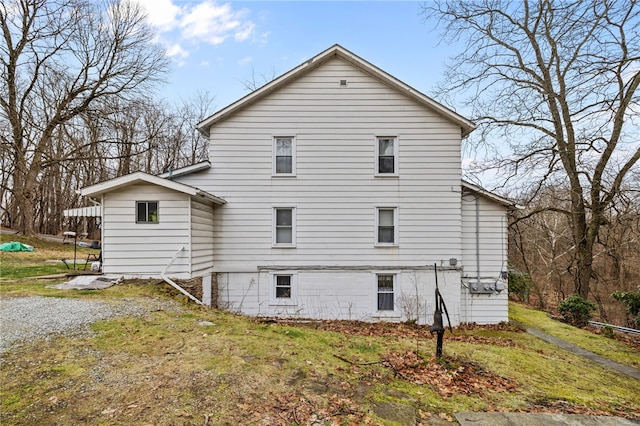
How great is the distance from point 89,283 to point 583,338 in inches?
583

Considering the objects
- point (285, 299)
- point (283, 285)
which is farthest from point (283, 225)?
point (285, 299)

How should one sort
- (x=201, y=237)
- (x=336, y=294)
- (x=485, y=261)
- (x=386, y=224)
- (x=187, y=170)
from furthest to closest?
(x=485, y=261)
(x=386, y=224)
(x=336, y=294)
(x=187, y=170)
(x=201, y=237)

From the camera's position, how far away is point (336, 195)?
11594mm

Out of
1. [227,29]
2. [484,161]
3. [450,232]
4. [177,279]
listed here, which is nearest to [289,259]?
[177,279]

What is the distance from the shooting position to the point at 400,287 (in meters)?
11.5

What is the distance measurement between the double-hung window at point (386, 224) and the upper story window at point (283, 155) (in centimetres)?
346

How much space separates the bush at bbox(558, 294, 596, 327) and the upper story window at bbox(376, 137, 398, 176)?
8.69m

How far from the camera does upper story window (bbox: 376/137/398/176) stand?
1174 cm

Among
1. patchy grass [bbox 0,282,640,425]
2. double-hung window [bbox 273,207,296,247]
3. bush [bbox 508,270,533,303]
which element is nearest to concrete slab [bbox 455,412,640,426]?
patchy grass [bbox 0,282,640,425]

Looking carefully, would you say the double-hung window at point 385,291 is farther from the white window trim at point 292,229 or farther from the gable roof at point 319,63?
the gable roof at point 319,63

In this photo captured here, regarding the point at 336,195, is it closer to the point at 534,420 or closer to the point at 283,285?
the point at 283,285

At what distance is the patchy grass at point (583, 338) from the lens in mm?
8898

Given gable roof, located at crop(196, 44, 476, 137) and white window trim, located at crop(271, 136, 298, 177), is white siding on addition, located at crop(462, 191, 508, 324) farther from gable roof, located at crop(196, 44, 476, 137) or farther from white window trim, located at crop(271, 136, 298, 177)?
white window trim, located at crop(271, 136, 298, 177)

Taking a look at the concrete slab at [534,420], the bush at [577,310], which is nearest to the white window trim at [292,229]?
the concrete slab at [534,420]
